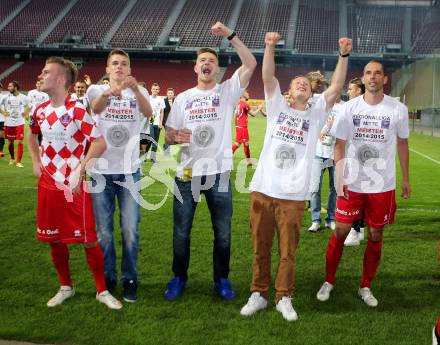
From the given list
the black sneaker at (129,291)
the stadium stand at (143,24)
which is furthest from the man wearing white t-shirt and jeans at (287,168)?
the stadium stand at (143,24)

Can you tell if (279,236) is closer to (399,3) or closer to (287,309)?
(287,309)

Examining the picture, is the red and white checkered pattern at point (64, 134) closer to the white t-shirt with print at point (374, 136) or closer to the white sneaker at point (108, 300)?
the white sneaker at point (108, 300)

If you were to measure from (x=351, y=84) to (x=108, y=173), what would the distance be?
3.14 meters

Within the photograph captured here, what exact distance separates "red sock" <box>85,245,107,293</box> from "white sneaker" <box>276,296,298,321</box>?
1.44 m

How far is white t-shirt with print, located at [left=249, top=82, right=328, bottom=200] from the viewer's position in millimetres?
3811

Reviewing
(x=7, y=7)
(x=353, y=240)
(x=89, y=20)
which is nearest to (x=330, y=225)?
(x=353, y=240)

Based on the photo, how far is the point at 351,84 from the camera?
566cm

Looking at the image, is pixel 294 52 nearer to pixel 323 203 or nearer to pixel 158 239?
pixel 323 203

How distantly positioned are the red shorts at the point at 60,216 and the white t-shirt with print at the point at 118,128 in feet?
1.15

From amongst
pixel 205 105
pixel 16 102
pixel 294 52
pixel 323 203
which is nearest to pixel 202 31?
pixel 294 52

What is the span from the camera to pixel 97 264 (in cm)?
395

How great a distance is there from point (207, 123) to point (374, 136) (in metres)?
1.39

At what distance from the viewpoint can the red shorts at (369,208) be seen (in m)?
4.08

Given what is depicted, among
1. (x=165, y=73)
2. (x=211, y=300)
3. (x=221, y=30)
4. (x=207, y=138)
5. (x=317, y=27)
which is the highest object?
(x=317, y=27)
